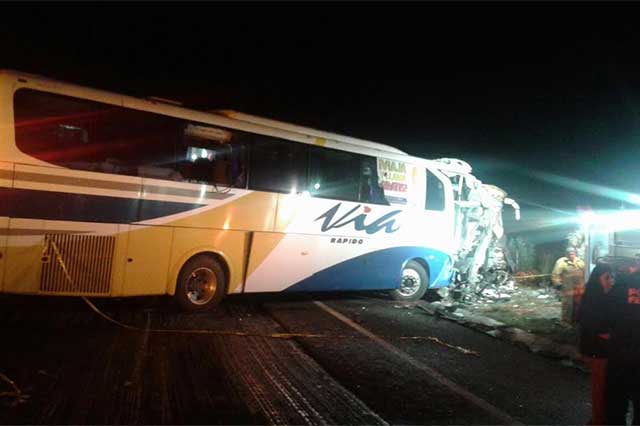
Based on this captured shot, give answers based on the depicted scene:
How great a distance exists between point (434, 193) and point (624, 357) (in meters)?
7.52

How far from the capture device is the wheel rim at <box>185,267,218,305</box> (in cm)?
806

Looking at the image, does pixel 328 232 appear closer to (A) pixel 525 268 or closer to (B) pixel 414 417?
(B) pixel 414 417

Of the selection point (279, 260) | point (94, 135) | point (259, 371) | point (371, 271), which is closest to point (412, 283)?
point (371, 271)

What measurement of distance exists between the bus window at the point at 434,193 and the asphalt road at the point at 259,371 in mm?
3527

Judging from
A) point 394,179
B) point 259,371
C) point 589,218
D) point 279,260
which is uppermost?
point 394,179

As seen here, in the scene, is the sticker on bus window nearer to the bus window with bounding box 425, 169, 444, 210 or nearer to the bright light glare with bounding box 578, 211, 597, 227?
the bus window with bounding box 425, 169, 444, 210

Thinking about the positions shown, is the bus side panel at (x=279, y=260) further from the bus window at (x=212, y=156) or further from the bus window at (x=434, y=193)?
the bus window at (x=434, y=193)

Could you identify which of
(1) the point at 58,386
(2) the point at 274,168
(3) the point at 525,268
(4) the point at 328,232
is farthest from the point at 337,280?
(3) the point at 525,268

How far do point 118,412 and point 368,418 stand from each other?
2145 mm

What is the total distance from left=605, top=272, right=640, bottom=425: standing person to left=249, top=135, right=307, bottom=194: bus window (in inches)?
229

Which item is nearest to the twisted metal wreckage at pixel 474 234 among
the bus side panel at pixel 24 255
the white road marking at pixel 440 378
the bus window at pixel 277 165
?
the bus window at pixel 277 165

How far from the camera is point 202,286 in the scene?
818 centimetres

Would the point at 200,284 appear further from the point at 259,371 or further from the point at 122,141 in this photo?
the point at 259,371

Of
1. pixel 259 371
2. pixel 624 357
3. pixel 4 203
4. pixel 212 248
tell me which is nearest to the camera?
pixel 624 357
